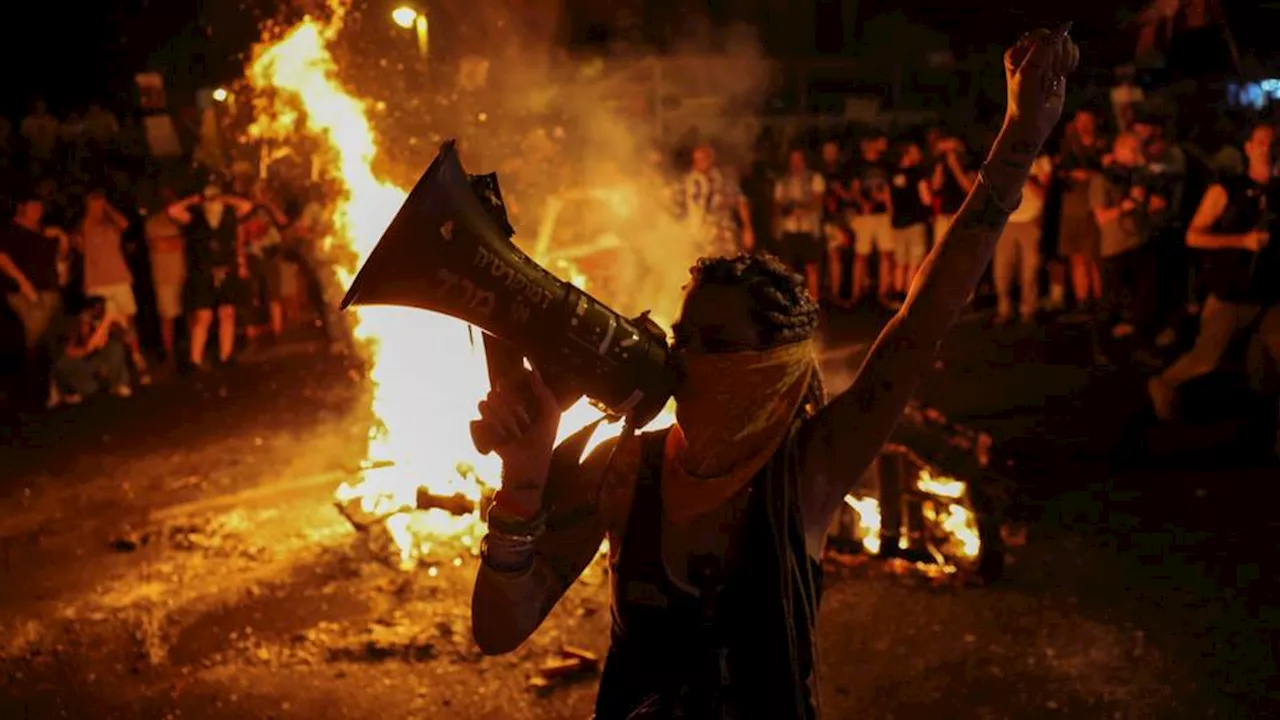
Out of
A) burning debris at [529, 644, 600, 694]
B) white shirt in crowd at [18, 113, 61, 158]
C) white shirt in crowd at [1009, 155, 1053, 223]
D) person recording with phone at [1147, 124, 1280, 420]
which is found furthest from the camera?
white shirt in crowd at [18, 113, 61, 158]

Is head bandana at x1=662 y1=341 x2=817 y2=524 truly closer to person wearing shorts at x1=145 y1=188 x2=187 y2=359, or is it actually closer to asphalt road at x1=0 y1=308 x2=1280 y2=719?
asphalt road at x1=0 y1=308 x2=1280 y2=719

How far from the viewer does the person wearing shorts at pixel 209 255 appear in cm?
1123

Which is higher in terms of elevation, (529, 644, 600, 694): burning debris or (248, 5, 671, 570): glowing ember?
(248, 5, 671, 570): glowing ember

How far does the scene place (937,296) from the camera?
209 centimetres

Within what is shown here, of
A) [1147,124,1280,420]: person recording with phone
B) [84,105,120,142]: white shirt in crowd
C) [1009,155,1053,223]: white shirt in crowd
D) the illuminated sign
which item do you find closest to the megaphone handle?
[1147,124,1280,420]: person recording with phone

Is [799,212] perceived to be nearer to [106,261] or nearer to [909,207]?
[909,207]

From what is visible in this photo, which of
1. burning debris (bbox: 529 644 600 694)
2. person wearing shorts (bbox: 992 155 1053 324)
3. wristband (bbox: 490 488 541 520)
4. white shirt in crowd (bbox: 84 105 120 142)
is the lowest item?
burning debris (bbox: 529 644 600 694)

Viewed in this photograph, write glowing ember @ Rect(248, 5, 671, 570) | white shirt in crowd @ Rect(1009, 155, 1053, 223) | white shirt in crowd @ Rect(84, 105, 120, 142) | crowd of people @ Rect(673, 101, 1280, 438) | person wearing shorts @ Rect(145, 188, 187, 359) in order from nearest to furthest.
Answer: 1. glowing ember @ Rect(248, 5, 671, 570)
2. crowd of people @ Rect(673, 101, 1280, 438)
3. person wearing shorts @ Rect(145, 188, 187, 359)
4. white shirt in crowd @ Rect(1009, 155, 1053, 223)
5. white shirt in crowd @ Rect(84, 105, 120, 142)

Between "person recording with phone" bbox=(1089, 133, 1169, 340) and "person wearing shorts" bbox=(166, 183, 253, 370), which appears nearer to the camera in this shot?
"person recording with phone" bbox=(1089, 133, 1169, 340)

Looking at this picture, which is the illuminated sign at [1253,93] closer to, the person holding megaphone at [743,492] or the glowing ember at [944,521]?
the glowing ember at [944,521]

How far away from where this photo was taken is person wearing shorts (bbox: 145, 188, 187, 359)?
11180 mm

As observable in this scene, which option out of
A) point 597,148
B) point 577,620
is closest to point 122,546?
point 577,620

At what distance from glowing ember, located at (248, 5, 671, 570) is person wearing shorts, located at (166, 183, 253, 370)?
3.69 ft

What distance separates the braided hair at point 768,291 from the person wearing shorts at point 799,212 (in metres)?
10.4
